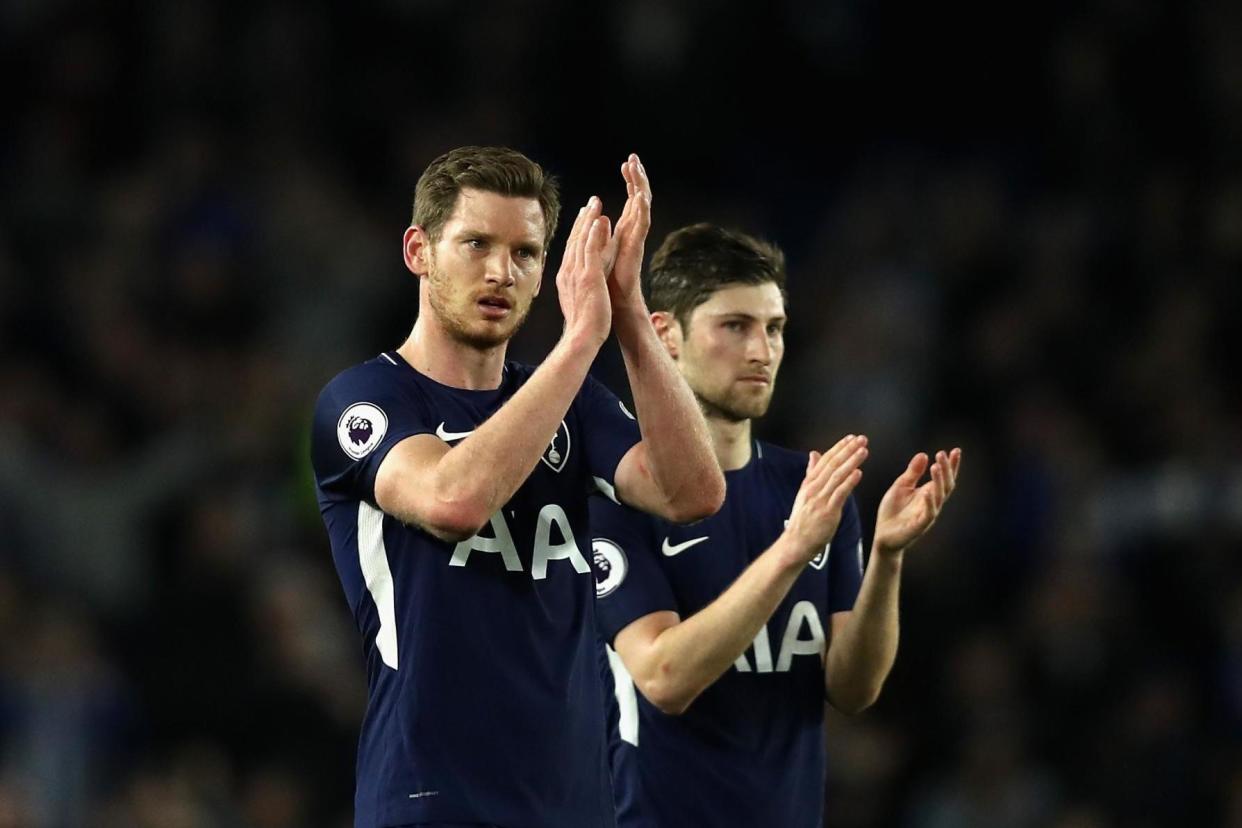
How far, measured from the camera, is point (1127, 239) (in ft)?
42.4

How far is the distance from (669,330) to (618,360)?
136 inches

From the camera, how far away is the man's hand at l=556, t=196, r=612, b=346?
169 inches

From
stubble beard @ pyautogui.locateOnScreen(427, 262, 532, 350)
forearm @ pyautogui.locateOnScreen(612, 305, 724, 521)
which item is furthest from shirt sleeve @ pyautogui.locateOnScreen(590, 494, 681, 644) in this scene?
stubble beard @ pyautogui.locateOnScreen(427, 262, 532, 350)

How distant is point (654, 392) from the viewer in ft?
14.5

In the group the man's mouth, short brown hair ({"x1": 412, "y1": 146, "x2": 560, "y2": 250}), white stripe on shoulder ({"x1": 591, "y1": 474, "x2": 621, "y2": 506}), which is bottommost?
white stripe on shoulder ({"x1": 591, "y1": 474, "x2": 621, "y2": 506})

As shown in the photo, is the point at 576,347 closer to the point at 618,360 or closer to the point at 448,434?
the point at 448,434

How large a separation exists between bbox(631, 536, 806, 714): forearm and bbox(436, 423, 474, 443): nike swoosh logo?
93cm

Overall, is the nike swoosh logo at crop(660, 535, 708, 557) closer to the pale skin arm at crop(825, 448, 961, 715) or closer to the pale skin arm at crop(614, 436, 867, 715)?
the pale skin arm at crop(614, 436, 867, 715)

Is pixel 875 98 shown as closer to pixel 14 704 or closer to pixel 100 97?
pixel 100 97

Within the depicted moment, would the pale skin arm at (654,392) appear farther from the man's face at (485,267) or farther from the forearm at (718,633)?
the forearm at (718,633)

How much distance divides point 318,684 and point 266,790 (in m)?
0.68

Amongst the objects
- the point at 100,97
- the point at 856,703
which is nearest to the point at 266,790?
the point at 856,703

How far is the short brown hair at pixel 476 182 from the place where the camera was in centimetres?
452

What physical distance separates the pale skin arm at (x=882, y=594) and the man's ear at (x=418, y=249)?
139 cm
